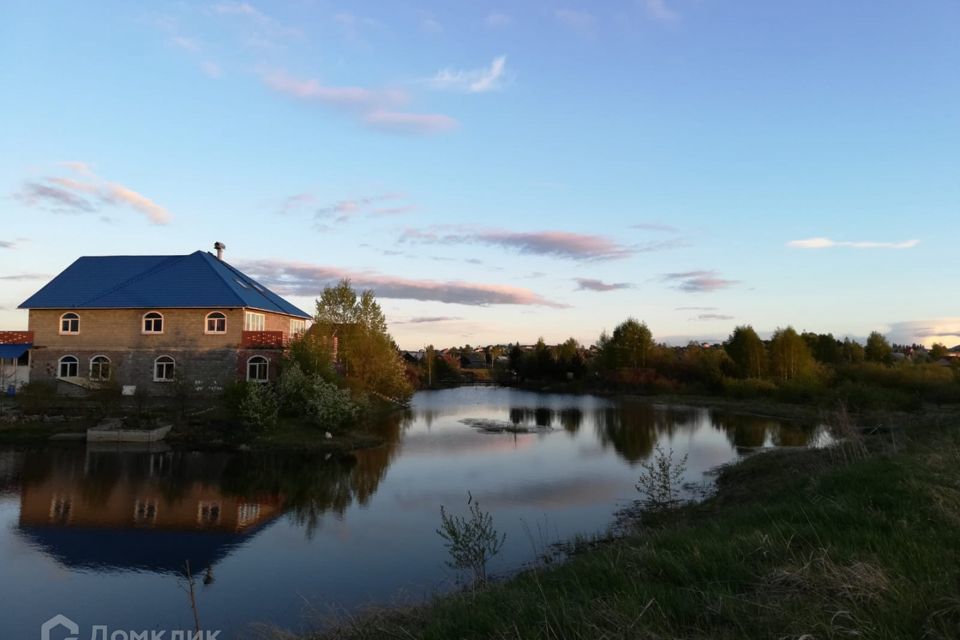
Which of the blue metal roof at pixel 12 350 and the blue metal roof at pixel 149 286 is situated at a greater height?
the blue metal roof at pixel 149 286

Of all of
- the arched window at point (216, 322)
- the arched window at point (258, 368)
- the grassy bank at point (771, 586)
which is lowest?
the grassy bank at point (771, 586)

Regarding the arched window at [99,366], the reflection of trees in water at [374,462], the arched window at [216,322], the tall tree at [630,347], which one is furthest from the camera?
the tall tree at [630,347]

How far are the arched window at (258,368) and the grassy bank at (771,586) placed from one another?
88.3 ft

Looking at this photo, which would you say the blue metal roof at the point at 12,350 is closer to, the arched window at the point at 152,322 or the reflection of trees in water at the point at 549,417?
the arched window at the point at 152,322

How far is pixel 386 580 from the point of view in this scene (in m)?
9.95

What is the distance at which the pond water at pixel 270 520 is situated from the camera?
895 centimetres

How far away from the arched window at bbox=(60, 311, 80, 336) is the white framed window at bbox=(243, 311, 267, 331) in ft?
30.3

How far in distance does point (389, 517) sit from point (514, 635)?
10.5 meters

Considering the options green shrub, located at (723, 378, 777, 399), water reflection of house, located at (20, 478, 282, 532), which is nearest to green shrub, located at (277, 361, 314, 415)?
water reflection of house, located at (20, 478, 282, 532)

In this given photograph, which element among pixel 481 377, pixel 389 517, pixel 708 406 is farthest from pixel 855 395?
pixel 481 377

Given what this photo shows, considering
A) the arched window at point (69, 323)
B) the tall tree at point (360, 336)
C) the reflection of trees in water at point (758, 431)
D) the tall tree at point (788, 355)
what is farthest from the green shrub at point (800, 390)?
the arched window at point (69, 323)

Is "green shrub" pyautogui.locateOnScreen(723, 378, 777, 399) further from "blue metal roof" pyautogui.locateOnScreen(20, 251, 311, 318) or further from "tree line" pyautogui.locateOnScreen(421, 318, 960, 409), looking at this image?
"blue metal roof" pyautogui.locateOnScreen(20, 251, 311, 318)

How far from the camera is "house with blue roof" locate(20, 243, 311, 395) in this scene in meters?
30.8

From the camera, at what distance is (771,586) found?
4.23m
